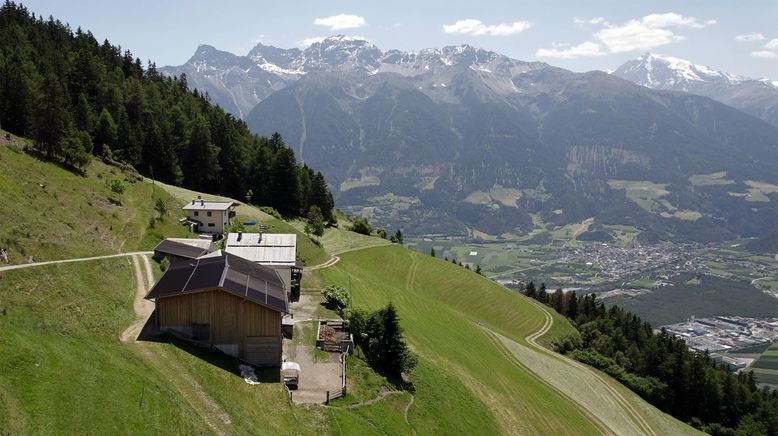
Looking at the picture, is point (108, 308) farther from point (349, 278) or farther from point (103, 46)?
point (103, 46)

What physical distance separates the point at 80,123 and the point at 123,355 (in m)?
A: 78.2

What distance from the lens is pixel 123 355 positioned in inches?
1192

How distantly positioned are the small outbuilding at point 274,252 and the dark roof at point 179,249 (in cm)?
331

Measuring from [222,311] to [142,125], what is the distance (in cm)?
8622

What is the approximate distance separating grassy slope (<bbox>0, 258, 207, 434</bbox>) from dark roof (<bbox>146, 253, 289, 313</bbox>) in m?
3.96

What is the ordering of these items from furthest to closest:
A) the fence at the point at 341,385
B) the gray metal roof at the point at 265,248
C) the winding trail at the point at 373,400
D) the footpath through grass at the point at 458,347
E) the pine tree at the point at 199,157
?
1. the pine tree at the point at 199,157
2. the gray metal roof at the point at 265,248
3. the footpath through grass at the point at 458,347
4. the winding trail at the point at 373,400
5. the fence at the point at 341,385

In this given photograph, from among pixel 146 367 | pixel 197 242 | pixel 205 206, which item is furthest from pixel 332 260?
pixel 146 367

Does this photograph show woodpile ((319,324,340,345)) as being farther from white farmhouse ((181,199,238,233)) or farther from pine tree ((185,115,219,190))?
pine tree ((185,115,219,190))

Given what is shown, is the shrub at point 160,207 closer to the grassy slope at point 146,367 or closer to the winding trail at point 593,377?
the grassy slope at point 146,367

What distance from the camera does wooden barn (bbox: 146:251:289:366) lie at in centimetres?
3656

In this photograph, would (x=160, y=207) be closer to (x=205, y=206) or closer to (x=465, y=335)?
(x=205, y=206)

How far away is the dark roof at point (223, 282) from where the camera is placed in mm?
36594

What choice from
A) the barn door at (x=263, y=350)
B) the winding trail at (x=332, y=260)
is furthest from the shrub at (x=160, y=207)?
the barn door at (x=263, y=350)

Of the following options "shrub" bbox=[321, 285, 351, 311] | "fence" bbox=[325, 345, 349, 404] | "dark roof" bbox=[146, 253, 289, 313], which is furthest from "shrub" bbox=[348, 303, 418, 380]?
"dark roof" bbox=[146, 253, 289, 313]
